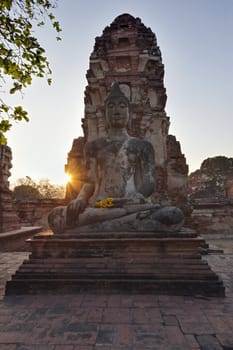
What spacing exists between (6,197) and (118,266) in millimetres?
6108

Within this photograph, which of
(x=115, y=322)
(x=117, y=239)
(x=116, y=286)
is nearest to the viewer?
(x=115, y=322)

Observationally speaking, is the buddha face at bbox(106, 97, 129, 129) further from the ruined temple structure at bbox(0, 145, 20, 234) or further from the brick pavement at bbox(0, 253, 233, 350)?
the ruined temple structure at bbox(0, 145, 20, 234)

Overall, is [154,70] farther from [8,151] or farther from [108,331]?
[108,331]

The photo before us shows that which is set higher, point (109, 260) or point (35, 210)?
point (35, 210)

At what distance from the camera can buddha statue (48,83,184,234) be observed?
3.66 m

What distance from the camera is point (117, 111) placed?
4.70 meters

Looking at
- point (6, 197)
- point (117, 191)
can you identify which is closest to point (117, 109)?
point (117, 191)

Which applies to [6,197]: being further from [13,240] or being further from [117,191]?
[117,191]

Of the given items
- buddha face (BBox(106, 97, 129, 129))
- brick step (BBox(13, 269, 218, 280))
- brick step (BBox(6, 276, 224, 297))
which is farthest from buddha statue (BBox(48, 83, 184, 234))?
brick step (BBox(6, 276, 224, 297))

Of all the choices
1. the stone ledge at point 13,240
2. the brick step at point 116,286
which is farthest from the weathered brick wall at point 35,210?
the brick step at point 116,286

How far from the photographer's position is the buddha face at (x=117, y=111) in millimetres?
4703

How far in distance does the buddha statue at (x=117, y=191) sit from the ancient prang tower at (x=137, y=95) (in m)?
2.27

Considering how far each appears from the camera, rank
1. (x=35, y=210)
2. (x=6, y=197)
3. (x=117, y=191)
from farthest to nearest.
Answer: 1. (x=35, y=210)
2. (x=6, y=197)
3. (x=117, y=191)

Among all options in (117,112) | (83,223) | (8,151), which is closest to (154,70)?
(117,112)
